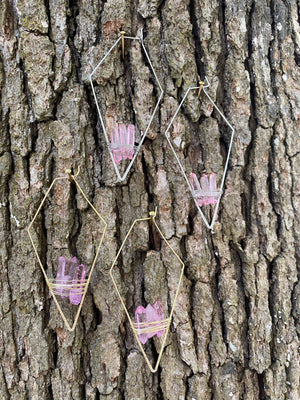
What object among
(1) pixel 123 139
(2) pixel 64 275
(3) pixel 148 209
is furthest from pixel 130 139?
(2) pixel 64 275

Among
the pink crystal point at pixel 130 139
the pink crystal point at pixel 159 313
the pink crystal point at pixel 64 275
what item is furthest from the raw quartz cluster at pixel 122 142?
the pink crystal point at pixel 159 313

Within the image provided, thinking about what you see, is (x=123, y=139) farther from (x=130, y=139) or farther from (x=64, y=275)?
(x=64, y=275)

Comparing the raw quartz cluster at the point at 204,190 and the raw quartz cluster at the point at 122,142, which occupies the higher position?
the raw quartz cluster at the point at 122,142

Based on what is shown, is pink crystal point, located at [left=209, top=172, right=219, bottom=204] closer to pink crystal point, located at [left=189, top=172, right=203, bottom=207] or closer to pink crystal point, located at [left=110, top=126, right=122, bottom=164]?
pink crystal point, located at [left=189, top=172, right=203, bottom=207]

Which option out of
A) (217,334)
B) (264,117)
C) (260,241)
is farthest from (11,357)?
(264,117)

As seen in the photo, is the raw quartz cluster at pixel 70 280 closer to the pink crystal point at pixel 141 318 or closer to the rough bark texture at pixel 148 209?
the rough bark texture at pixel 148 209
